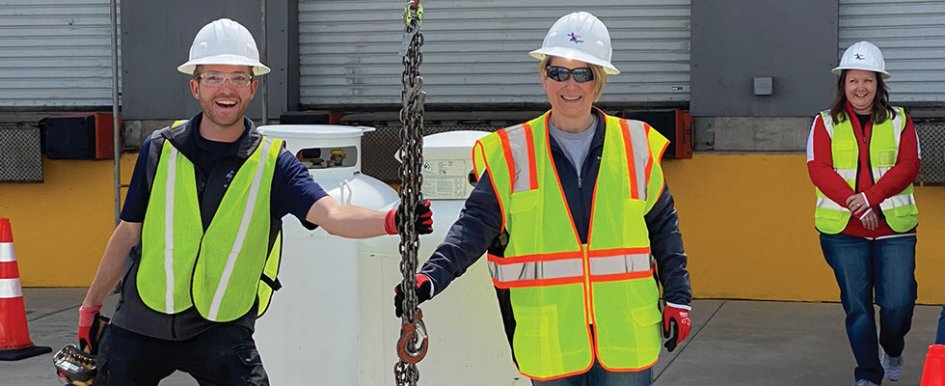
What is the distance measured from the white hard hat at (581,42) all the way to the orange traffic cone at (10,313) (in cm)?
482

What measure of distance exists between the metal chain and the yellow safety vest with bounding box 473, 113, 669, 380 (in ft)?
1.62

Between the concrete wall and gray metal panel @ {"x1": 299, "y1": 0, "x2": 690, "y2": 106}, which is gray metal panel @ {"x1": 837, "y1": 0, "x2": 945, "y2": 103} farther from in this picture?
the concrete wall

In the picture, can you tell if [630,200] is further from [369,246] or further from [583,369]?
[369,246]

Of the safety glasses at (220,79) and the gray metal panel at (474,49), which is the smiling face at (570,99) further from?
the gray metal panel at (474,49)

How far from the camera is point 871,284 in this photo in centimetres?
688

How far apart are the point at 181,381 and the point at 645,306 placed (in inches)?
153

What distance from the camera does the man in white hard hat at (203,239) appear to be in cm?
440

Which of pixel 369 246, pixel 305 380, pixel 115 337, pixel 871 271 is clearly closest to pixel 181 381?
pixel 305 380

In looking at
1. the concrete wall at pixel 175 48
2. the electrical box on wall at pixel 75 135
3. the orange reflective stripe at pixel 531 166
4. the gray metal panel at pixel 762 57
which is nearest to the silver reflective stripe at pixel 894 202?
the gray metal panel at pixel 762 57

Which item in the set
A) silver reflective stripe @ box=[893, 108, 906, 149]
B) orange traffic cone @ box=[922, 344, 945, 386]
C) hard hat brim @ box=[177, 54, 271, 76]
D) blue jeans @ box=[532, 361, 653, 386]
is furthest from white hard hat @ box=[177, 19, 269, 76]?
silver reflective stripe @ box=[893, 108, 906, 149]

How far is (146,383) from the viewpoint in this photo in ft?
14.6

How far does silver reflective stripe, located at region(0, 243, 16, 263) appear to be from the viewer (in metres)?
8.20

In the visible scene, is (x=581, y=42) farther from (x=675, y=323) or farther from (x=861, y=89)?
(x=861, y=89)

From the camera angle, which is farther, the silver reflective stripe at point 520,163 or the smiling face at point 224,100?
the smiling face at point 224,100
